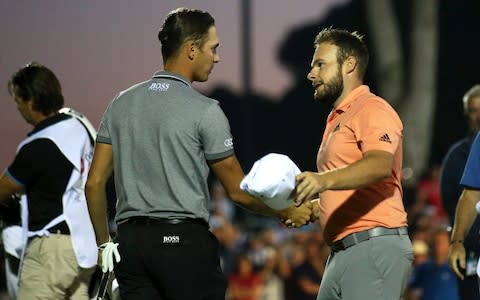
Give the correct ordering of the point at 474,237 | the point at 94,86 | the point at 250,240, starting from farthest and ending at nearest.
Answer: the point at 250,240, the point at 94,86, the point at 474,237

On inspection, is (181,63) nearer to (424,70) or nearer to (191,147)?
(191,147)

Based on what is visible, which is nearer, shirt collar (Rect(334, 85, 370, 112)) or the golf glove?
the golf glove

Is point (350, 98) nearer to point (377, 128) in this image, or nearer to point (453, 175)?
point (377, 128)

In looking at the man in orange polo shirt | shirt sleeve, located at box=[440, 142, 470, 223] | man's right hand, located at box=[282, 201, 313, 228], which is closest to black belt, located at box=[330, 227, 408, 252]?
the man in orange polo shirt

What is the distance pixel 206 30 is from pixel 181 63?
0.47 feet

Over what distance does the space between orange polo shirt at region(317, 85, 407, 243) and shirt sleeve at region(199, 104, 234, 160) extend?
0.41 meters

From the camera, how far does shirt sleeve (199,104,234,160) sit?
13.3ft

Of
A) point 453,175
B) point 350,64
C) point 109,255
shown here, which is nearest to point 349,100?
point 350,64

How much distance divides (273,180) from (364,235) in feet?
1.95

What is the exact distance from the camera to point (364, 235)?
166 inches

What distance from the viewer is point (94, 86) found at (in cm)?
790

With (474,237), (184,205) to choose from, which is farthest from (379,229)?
(474,237)

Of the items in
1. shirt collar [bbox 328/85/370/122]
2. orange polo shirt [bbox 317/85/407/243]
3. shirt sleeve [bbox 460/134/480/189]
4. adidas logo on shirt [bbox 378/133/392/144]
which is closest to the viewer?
adidas logo on shirt [bbox 378/133/392/144]

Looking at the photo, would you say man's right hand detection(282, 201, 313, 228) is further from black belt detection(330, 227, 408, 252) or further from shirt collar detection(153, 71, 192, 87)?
shirt collar detection(153, 71, 192, 87)
